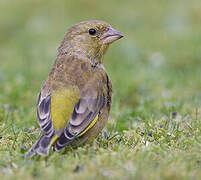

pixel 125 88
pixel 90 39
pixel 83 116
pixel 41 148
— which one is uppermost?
pixel 90 39

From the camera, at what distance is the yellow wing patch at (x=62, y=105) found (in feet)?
13.8

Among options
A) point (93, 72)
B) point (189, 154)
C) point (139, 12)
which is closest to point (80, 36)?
point (93, 72)

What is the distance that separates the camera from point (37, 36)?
12.2 meters

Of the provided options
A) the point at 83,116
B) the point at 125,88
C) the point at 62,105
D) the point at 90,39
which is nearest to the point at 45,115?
the point at 62,105

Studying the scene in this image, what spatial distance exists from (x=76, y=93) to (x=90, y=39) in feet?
4.22

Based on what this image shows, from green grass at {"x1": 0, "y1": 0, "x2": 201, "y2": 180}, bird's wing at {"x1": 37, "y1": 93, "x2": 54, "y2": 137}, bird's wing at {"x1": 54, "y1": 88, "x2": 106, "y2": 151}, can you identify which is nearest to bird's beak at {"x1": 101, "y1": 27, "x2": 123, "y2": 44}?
bird's wing at {"x1": 54, "y1": 88, "x2": 106, "y2": 151}

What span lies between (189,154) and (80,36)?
8.19 ft

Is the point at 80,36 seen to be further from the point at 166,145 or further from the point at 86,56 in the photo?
the point at 166,145

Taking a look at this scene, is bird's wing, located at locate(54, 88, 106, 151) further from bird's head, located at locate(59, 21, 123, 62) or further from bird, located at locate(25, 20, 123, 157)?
bird's head, located at locate(59, 21, 123, 62)

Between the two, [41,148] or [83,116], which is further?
[83,116]

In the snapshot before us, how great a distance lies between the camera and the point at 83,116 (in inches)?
172

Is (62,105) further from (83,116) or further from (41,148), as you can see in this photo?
(41,148)

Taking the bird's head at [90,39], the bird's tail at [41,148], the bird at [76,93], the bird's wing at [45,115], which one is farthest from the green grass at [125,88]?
the bird's head at [90,39]

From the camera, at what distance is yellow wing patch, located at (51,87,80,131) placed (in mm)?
4215
